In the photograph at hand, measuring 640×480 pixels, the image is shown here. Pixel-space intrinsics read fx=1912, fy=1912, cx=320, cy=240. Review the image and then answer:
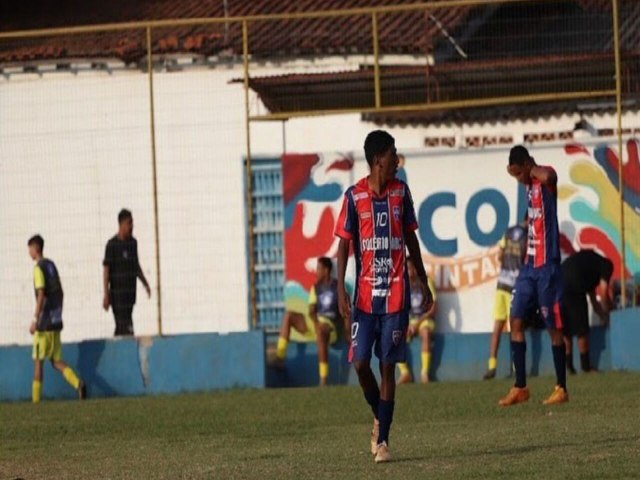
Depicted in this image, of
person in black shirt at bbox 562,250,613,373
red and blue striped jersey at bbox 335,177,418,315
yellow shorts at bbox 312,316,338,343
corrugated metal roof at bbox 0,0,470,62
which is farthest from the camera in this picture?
corrugated metal roof at bbox 0,0,470,62

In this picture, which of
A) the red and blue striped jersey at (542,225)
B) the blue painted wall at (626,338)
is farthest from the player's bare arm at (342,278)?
the blue painted wall at (626,338)

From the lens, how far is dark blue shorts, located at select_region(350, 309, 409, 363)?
12.8 m

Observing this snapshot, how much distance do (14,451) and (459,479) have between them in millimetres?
5292

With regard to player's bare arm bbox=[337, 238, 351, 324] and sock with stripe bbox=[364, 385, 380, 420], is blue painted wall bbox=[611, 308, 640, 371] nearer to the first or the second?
sock with stripe bbox=[364, 385, 380, 420]

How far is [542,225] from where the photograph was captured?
1692cm

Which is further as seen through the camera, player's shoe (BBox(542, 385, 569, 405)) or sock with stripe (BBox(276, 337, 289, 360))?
sock with stripe (BBox(276, 337, 289, 360))

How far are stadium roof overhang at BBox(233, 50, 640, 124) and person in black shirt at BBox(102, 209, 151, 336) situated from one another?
9.15ft

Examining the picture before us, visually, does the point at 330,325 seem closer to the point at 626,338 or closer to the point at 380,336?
the point at 626,338

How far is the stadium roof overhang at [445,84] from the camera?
25281 millimetres

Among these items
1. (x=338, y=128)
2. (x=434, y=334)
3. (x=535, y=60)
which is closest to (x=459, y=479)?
(x=434, y=334)

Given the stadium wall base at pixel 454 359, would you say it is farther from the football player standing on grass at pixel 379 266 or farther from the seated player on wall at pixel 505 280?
the football player standing on grass at pixel 379 266

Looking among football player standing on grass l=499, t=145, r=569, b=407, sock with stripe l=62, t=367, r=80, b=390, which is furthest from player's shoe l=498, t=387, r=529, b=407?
sock with stripe l=62, t=367, r=80, b=390

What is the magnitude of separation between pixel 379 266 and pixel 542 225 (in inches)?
171

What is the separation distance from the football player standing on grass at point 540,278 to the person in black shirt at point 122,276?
8.43m
